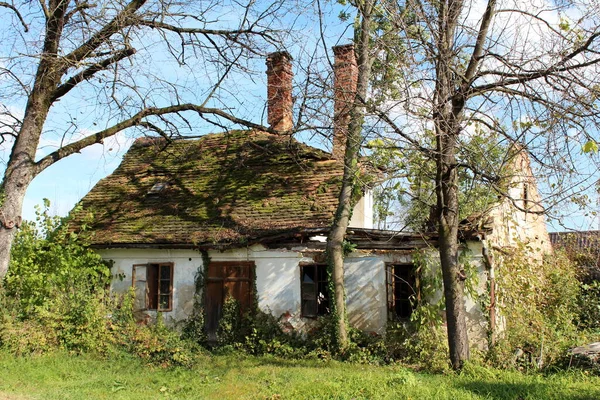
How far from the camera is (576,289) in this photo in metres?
14.3

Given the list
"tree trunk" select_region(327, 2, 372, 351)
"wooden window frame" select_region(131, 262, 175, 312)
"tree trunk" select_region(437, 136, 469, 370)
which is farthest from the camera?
"wooden window frame" select_region(131, 262, 175, 312)

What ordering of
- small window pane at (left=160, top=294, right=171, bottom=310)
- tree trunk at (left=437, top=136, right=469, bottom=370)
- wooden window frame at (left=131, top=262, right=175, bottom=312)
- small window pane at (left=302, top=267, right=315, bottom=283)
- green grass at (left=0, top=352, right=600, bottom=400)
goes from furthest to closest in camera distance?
small window pane at (left=160, top=294, right=171, bottom=310) < wooden window frame at (left=131, top=262, right=175, bottom=312) < small window pane at (left=302, top=267, right=315, bottom=283) < tree trunk at (left=437, top=136, right=469, bottom=370) < green grass at (left=0, top=352, right=600, bottom=400)

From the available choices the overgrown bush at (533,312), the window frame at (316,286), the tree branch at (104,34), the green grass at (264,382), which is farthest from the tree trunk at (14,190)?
the overgrown bush at (533,312)

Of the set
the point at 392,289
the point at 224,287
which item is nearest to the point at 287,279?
the point at 224,287


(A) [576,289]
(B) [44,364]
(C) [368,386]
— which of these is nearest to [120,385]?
(B) [44,364]

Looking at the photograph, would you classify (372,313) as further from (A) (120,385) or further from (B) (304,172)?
(A) (120,385)

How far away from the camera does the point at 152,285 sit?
14320 mm

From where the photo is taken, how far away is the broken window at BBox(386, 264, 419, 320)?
1206cm

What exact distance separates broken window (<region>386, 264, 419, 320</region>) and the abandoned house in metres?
0.02

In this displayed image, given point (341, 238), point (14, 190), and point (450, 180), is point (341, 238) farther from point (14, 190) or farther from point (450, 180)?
point (14, 190)

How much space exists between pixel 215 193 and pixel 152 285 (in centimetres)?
317

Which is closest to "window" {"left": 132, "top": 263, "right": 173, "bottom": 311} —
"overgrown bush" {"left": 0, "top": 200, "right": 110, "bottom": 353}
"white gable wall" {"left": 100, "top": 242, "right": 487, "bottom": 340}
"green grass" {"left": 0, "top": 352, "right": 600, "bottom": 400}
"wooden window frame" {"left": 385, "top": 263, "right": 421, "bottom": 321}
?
"white gable wall" {"left": 100, "top": 242, "right": 487, "bottom": 340}

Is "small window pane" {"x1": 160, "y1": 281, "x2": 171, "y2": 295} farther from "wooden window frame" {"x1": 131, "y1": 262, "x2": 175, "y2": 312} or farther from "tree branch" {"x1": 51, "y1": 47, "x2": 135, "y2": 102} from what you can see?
"tree branch" {"x1": 51, "y1": 47, "x2": 135, "y2": 102}

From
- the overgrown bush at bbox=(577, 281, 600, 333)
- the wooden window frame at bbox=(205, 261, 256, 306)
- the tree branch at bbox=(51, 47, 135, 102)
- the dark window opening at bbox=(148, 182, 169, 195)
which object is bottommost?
the overgrown bush at bbox=(577, 281, 600, 333)
